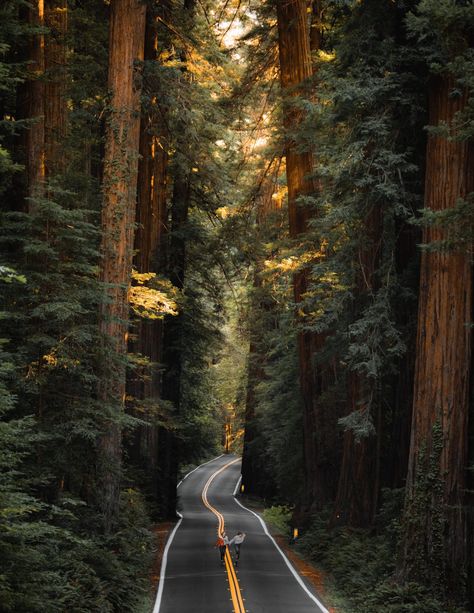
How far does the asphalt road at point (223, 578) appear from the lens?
14219mm

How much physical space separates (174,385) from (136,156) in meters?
14.9

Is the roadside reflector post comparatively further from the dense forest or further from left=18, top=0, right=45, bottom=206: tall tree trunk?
left=18, top=0, right=45, bottom=206: tall tree trunk

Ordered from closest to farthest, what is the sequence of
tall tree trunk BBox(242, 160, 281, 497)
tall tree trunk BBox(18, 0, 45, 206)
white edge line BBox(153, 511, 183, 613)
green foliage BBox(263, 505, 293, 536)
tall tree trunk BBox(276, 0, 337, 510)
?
1. tall tree trunk BBox(18, 0, 45, 206)
2. white edge line BBox(153, 511, 183, 613)
3. tall tree trunk BBox(276, 0, 337, 510)
4. green foliage BBox(263, 505, 293, 536)
5. tall tree trunk BBox(242, 160, 281, 497)

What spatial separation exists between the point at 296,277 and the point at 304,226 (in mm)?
1539

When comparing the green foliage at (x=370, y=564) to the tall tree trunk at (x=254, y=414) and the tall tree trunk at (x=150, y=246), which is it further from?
the tall tree trunk at (x=254, y=414)

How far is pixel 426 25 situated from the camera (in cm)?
1126

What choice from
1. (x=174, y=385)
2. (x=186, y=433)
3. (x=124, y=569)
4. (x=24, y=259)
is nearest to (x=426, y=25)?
(x=24, y=259)

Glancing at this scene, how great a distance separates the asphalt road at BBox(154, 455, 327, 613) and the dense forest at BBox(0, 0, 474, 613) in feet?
2.70

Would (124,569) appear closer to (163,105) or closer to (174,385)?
(163,105)

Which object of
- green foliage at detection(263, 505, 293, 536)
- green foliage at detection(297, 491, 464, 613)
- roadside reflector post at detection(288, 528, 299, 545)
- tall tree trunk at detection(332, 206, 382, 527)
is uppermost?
tall tree trunk at detection(332, 206, 382, 527)

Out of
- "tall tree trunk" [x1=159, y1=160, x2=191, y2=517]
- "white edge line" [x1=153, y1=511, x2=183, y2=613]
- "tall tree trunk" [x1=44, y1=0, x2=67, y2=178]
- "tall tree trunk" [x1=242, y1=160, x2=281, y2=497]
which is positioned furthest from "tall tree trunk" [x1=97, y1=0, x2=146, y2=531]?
"tall tree trunk" [x1=242, y1=160, x2=281, y2=497]

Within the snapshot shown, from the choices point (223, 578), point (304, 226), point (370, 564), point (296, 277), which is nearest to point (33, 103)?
point (304, 226)

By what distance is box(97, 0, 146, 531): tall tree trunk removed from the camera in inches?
586

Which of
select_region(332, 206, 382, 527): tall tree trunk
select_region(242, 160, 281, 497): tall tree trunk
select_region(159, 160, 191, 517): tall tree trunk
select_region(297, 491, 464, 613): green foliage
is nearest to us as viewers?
select_region(297, 491, 464, 613): green foliage
